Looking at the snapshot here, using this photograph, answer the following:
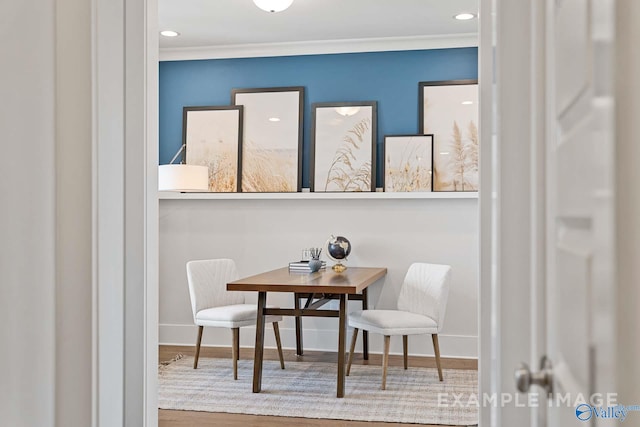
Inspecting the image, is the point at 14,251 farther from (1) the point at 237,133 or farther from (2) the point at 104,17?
(1) the point at 237,133

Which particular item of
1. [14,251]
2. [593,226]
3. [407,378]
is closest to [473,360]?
[407,378]

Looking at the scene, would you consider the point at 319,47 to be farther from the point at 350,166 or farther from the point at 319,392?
the point at 319,392

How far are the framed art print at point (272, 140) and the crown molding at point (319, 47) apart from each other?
348 mm

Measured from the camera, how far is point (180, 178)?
5141mm

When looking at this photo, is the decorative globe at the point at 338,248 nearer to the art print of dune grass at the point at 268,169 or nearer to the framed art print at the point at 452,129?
the art print of dune grass at the point at 268,169

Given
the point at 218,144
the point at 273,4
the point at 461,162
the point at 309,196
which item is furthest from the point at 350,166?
the point at 273,4

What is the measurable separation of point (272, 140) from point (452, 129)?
1.58 m

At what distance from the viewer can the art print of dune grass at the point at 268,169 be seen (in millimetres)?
5664

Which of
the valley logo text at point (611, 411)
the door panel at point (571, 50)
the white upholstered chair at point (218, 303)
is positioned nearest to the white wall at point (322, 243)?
the white upholstered chair at point (218, 303)

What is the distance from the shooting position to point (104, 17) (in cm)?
184

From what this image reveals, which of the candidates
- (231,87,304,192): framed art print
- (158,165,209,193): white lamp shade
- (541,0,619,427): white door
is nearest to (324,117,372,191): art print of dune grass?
(231,87,304,192): framed art print

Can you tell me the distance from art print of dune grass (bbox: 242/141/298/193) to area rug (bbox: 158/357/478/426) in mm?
1524

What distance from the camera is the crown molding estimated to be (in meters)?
5.46

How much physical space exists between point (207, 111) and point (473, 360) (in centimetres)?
321
